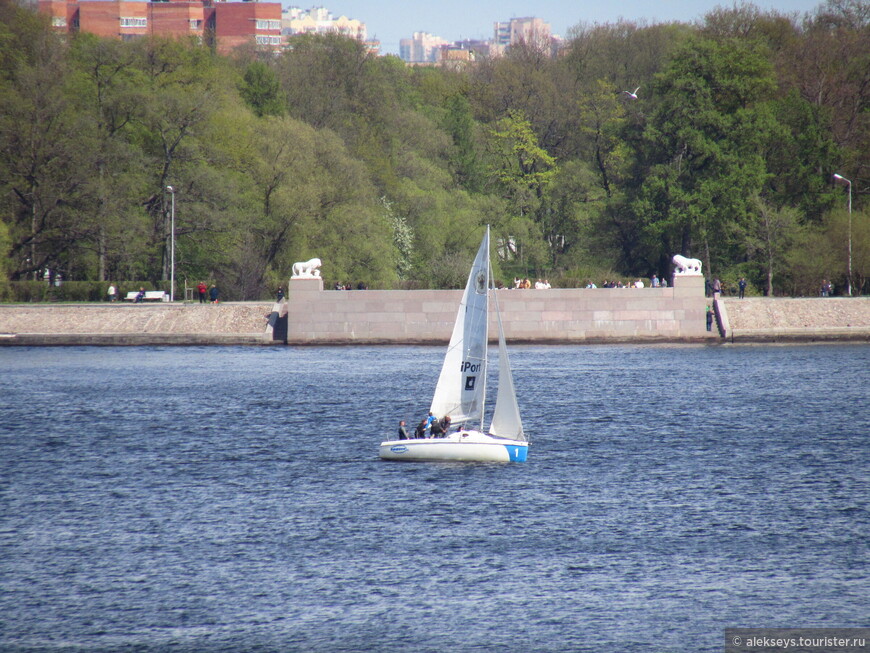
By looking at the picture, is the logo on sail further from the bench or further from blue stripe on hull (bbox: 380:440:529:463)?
the bench

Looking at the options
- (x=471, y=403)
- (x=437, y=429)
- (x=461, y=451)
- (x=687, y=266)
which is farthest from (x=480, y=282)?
(x=687, y=266)

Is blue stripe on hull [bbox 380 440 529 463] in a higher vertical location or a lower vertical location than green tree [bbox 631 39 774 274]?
lower

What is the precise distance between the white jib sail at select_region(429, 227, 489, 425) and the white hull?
3.61 feet

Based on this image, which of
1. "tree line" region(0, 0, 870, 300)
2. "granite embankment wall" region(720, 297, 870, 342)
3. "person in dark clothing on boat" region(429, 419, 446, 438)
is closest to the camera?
"person in dark clothing on boat" region(429, 419, 446, 438)

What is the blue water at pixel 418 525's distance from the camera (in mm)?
22984

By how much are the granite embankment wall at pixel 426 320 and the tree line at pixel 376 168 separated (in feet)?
24.0

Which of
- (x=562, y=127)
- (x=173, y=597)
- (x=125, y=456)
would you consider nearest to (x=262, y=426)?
(x=125, y=456)

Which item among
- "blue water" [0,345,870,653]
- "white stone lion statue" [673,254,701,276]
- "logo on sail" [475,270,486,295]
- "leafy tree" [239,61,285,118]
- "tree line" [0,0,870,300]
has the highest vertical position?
"leafy tree" [239,61,285,118]

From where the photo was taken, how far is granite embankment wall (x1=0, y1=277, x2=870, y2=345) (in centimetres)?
8038

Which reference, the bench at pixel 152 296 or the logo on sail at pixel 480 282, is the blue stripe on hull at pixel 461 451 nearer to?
the logo on sail at pixel 480 282

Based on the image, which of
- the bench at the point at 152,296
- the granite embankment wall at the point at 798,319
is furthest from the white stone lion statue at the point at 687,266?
the bench at the point at 152,296

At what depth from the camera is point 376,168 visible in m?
103

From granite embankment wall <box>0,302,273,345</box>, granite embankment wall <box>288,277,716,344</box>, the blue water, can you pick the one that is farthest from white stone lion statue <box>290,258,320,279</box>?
the blue water

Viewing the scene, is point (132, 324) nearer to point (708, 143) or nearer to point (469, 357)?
point (708, 143)
